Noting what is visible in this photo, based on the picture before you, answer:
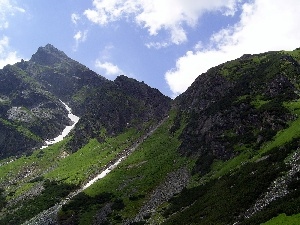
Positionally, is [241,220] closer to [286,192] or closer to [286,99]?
[286,192]

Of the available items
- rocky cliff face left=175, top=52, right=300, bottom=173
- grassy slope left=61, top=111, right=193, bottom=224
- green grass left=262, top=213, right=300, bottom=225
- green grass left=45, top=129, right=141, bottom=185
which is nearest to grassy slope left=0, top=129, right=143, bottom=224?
green grass left=45, top=129, right=141, bottom=185

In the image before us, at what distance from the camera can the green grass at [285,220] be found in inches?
1487

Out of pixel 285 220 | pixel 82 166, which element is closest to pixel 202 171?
pixel 285 220

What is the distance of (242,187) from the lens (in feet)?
211

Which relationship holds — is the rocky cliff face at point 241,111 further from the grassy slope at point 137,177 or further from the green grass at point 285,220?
the green grass at point 285,220

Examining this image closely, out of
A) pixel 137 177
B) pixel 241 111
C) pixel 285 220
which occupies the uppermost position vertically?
pixel 241 111

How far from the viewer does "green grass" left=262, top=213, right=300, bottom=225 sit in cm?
3778

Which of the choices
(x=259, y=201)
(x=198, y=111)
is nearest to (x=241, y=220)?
(x=259, y=201)

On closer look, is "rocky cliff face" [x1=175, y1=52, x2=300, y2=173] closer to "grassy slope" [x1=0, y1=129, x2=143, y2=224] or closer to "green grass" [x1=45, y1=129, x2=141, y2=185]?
"green grass" [x1=45, y1=129, x2=141, y2=185]

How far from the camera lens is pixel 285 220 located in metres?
39.1

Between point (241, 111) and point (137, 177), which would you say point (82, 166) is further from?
point (241, 111)

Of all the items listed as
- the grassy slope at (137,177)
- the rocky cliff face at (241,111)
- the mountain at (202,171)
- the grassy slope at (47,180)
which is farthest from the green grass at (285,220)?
the grassy slope at (47,180)

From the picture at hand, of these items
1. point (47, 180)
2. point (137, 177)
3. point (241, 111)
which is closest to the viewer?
point (241, 111)

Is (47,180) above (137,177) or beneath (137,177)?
above
